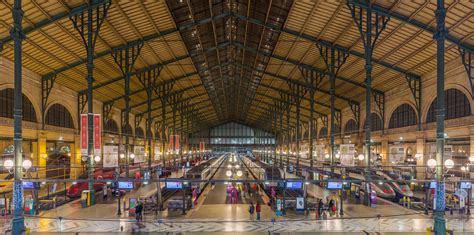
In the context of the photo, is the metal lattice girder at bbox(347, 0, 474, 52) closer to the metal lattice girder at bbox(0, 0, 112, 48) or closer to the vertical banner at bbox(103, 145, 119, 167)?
the metal lattice girder at bbox(0, 0, 112, 48)

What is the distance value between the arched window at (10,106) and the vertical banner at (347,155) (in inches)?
1143

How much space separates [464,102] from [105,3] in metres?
29.7

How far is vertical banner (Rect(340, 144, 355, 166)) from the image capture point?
28.5 meters

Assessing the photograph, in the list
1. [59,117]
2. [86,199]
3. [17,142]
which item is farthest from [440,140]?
[59,117]

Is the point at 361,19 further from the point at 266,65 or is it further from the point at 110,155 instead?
the point at 266,65

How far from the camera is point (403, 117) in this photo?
41.8 metres

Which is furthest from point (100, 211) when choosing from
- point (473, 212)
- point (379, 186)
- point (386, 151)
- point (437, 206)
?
point (386, 151)

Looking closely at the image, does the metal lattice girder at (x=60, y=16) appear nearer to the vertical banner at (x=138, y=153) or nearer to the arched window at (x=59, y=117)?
the arched window at (x=59, y=117)

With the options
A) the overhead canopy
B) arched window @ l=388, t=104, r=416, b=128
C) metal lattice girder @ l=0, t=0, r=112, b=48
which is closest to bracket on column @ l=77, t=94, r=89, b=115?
the overhead canopy

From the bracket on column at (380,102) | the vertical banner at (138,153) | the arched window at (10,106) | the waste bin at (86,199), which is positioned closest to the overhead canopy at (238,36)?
the bracket on column at (380,102)

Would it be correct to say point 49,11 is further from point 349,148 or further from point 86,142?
point 349,148

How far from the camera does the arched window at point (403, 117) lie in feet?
132

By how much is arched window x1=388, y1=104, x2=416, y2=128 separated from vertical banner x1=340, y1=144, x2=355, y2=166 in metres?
14.7

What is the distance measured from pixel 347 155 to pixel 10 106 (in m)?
29.4
